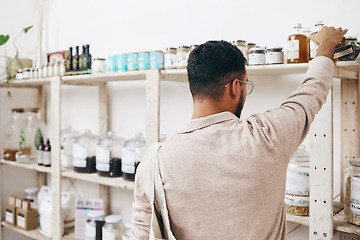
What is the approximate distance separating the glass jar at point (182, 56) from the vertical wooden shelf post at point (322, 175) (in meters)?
0.64

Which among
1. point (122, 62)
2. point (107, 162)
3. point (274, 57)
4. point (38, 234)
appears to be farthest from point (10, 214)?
point (274, 57)

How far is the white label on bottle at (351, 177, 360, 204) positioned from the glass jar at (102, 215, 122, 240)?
1.26 m

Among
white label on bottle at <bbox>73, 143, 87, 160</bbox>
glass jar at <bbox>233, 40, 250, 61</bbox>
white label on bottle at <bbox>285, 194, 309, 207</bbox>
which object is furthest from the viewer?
white label on bottle at <bbox>73, 143, 87, 160</bbox>

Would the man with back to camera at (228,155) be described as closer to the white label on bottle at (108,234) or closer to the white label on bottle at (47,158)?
the white label on bottle at (108,234)

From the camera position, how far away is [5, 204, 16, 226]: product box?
2570 millimetres

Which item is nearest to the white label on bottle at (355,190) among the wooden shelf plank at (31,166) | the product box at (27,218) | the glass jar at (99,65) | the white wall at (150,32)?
the white wall at (150,32)

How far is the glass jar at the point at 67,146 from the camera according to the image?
2.33 m

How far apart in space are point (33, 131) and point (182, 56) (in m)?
1.52

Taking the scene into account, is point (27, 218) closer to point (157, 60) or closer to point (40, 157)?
point (40, 157)

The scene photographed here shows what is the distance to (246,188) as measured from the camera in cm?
97

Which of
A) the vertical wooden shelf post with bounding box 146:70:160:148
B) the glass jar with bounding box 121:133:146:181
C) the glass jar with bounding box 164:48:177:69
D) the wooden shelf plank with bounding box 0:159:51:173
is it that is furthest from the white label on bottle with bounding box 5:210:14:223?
the glass jar with bounding box 164:48:177:69

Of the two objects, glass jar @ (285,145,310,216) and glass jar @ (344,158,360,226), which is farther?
glass jar @ (285,145,310,216)

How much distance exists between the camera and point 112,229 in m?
2.06

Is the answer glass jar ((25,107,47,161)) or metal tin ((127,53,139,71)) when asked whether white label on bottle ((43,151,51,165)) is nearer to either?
glass jar ((25,107,47,161))
